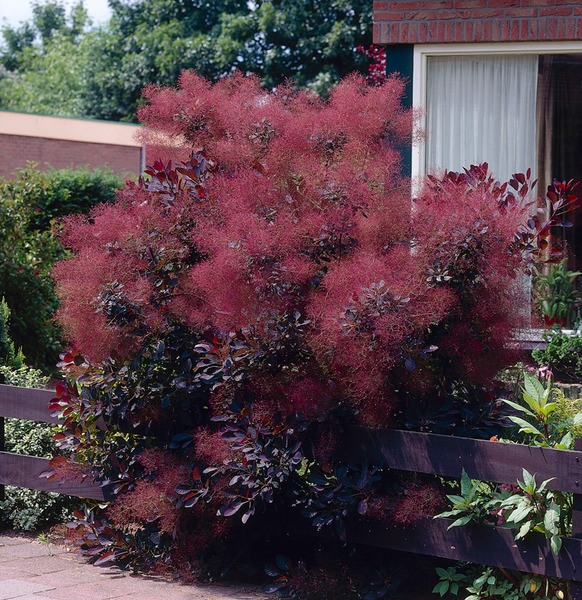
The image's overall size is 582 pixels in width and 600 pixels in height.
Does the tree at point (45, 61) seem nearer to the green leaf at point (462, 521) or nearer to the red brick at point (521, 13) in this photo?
the red brick at point (521, 13)

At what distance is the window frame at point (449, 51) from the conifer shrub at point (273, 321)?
8.40 feet

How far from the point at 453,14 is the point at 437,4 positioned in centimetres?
15

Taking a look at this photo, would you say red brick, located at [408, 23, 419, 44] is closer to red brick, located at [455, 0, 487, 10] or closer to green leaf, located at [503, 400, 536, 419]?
red brick, located at [455, 0, 487, 10]

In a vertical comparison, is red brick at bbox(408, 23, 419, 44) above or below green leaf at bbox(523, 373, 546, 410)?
above

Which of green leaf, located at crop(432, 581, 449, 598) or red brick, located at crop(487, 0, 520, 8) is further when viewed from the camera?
red brick, located at crop(487, 0, 520, 8)

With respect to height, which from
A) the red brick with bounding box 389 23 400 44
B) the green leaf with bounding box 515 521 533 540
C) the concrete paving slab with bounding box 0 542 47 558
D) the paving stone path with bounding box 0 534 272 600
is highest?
the red brick with bounding box 389 23 400 44

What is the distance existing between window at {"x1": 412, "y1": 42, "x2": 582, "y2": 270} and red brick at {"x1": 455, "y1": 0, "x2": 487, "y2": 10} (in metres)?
0.38

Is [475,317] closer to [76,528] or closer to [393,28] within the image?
[76,528]

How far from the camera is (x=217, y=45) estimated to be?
23.8 meters

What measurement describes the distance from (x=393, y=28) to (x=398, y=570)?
14.5ft

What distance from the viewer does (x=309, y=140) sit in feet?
13.7

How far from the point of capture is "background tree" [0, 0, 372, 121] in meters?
22.2

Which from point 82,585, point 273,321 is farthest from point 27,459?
point 273,321

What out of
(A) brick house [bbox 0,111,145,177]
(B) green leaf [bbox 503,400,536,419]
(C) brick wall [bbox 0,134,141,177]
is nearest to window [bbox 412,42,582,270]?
(B) green leaf [bbox 503,400,536,419]
